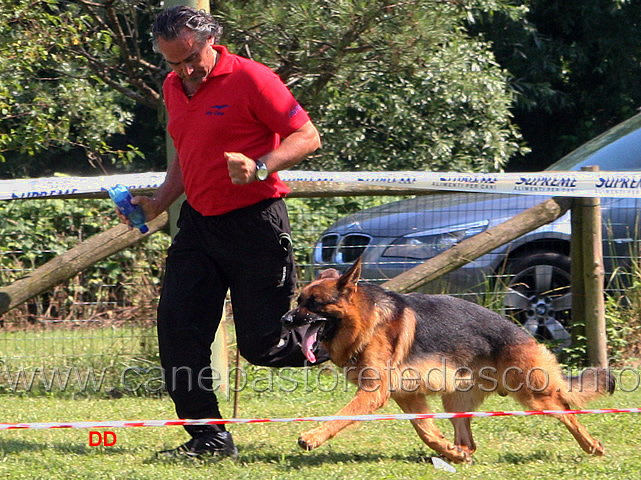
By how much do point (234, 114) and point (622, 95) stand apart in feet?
41.1

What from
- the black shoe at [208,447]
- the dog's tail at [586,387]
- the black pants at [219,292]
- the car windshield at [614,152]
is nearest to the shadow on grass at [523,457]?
the dog's tail at [586,387]

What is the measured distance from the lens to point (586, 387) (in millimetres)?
4676

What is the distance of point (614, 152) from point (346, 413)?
167 inches

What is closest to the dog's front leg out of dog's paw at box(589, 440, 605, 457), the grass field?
the grass field

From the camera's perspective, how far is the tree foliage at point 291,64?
7465 mm

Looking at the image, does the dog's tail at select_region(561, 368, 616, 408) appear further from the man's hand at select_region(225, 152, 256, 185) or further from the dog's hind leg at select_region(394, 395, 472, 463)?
the man's hand at select_region(225, 152, 256, 185)

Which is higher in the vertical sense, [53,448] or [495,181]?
[495,181]

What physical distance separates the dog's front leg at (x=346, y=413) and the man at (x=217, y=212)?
311 mm

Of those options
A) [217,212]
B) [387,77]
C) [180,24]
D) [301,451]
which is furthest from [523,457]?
[387,77]

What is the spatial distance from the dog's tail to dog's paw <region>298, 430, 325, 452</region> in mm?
1378

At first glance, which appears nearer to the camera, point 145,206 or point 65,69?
point 145,206

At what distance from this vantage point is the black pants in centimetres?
428

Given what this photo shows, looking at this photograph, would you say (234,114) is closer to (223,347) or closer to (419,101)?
(223,347)

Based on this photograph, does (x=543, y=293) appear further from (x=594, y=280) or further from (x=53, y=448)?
(x=53, y=448)
